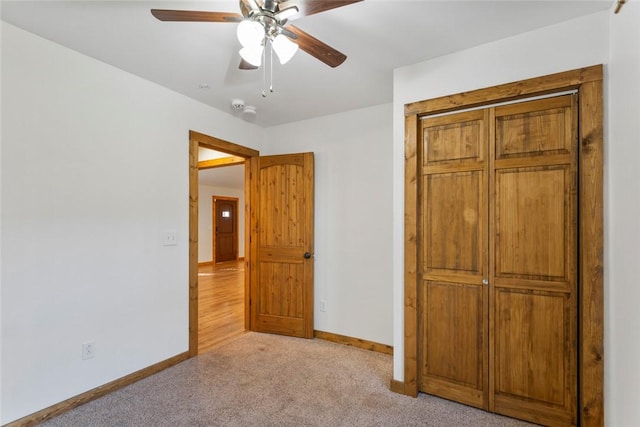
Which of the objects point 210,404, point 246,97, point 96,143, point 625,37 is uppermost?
point 246,97

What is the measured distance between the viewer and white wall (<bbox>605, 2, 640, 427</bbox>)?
154cm

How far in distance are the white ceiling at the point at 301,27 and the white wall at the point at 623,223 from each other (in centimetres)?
40

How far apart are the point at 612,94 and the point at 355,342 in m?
2.86

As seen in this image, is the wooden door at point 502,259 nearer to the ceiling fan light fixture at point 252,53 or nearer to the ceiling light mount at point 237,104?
the ceiling fan light fixture at point 252,53

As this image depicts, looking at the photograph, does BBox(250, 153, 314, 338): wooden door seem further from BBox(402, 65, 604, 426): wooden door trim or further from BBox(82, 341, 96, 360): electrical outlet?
BBox(402, 65, 604, 426): wooden door trim

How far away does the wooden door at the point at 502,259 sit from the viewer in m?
2.03

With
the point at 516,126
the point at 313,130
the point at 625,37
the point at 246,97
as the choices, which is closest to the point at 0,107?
the point at 246,97

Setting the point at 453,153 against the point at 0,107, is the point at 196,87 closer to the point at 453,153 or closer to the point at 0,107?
the point at 0,107

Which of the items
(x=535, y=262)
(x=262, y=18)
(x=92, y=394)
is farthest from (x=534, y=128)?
(x=92, y=394)

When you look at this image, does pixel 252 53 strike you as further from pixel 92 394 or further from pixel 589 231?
pixel 92 394

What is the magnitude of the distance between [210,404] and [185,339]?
902 millimetres

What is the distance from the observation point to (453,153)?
2.38 meters

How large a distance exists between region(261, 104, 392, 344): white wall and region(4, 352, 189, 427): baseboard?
5.11ft

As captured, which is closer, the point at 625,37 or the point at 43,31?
the point at 625,37
